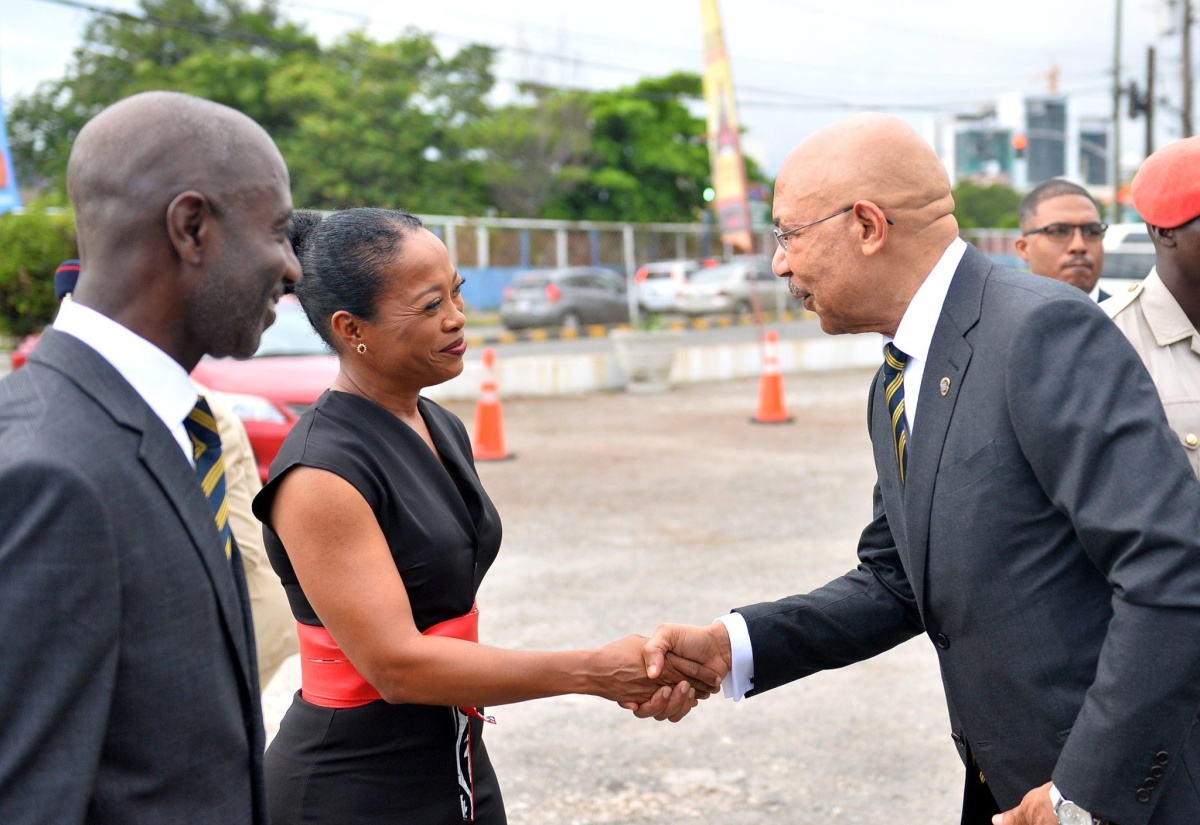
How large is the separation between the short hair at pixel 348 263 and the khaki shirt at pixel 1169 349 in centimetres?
191

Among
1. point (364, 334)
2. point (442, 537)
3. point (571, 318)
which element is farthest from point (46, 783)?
point (571, 318)

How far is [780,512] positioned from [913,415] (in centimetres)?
677

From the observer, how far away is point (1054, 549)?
2016 millimetres

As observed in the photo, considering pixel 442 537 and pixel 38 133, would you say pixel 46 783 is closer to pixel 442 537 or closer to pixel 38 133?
pixel 442 537

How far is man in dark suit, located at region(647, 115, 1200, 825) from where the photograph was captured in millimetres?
1846

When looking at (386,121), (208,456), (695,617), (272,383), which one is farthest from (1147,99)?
(208,456)

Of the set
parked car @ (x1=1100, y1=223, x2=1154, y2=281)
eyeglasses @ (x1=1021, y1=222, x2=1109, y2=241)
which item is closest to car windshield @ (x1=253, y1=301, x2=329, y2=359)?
eyeglasses @ (x1=1021, y1=222, x2=1109, y2=241)

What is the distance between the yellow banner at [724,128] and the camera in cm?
1914

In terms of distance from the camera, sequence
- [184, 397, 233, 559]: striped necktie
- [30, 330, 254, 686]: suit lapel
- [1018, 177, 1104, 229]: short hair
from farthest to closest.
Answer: [1018, 177, 1104, 229]: short hair, [184, 397, 233, 559]: striped necktie, [30, 330, 254, 686]: suit lapel

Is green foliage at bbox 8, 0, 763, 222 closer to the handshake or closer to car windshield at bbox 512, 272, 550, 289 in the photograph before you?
car windshield at bbox 512, 272, 550, 289

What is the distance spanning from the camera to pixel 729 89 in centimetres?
1912

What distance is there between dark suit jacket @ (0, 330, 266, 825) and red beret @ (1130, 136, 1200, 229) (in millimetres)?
2380

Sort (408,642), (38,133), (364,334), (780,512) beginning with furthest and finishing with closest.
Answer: (38,133)
(780,512)
(364,334)
(408,642)

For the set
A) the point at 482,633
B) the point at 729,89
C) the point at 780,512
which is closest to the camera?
the point at 482,633
